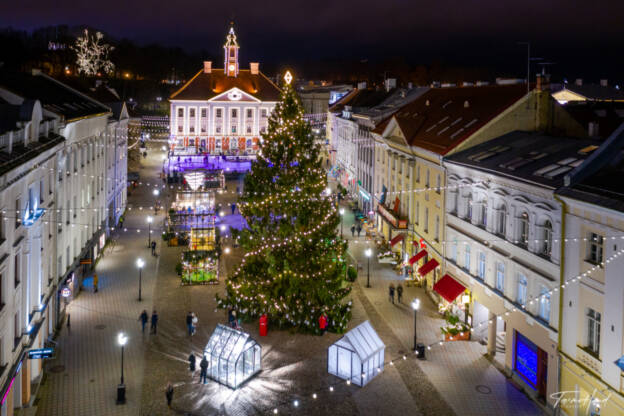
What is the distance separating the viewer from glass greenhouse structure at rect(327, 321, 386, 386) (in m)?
21.8

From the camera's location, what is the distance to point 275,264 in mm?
26109

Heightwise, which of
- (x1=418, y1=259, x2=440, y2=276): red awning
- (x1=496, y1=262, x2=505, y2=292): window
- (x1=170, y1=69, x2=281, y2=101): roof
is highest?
(x1=170, y1=69, x2=281, y2=101): roof

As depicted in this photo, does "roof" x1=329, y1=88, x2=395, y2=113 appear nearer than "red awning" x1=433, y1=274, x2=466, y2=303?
No

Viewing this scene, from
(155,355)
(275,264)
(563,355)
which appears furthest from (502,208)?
(155,355)

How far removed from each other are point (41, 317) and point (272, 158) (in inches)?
486

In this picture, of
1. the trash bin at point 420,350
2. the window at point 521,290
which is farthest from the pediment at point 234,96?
the window at point 521,290

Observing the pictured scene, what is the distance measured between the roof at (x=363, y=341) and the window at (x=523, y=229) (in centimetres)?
736

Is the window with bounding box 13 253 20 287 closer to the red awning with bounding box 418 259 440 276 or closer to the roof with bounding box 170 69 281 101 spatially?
the red awning with bounding box 418 259 440 276

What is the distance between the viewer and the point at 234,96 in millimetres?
99500

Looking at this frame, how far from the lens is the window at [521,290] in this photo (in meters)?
22.3

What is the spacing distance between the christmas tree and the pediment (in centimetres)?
7454

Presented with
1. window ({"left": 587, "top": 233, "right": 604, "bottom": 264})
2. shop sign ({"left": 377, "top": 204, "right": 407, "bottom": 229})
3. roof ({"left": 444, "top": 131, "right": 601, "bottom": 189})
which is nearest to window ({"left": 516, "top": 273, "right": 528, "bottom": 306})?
roof ({"left": 444, "top": 131, "right": 601, "bottom": 189})

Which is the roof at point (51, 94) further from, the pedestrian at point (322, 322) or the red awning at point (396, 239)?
the red awning at point (396, 239)

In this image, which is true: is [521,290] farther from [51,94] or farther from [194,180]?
[194,180]
